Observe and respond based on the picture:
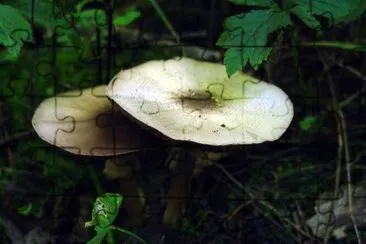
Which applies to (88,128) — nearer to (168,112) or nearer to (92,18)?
(168,112)

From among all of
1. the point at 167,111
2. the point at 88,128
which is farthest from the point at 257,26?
the point at 88,128

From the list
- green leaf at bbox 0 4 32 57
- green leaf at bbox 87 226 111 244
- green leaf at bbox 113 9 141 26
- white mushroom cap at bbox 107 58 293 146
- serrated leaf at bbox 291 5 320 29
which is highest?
serrated leaf at bbox 291 5 320 29

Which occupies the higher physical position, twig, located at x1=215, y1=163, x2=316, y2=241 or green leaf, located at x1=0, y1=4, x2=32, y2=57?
green leaf, located at x1=0, y1=4, x2=32, y2=57

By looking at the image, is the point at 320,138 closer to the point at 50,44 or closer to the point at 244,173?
the point at 244,173

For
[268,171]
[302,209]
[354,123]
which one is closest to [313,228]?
[302,209]

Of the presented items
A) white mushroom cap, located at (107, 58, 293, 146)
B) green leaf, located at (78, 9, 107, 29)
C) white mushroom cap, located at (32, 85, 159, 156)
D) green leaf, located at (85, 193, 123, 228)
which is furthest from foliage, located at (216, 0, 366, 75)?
green leaf, located at (78, 9, 107, 29)

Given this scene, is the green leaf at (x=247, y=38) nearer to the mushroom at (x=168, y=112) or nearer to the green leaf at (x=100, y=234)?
the mushroom at (x=168, y=112)

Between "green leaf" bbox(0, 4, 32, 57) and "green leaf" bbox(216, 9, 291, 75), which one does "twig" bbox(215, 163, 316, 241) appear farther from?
"green leaf" bbox(0, 4, 32, 57)

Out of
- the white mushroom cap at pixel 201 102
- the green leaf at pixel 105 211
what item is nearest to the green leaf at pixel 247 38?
the white mushroom cap at pixel 201 102
